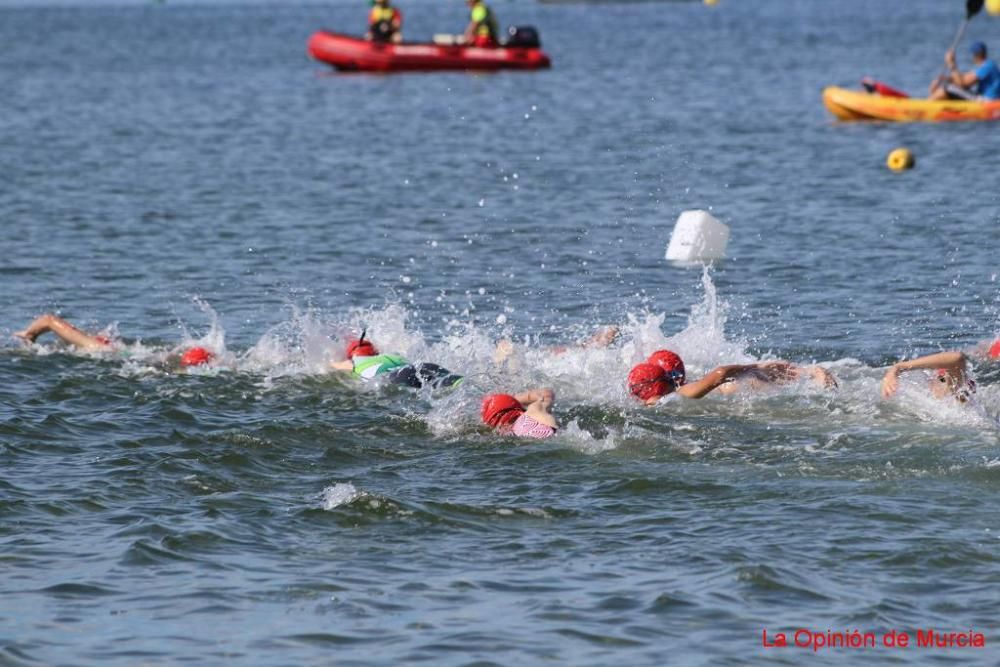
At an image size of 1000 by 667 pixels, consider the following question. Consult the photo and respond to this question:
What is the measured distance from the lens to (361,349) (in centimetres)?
1436

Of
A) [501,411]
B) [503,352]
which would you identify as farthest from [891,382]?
[503,352]

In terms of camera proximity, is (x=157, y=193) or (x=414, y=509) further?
(x=157, y=193)

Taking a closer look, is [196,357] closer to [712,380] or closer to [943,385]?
[712,380]

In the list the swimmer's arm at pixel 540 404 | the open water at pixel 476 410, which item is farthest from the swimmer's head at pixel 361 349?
the swimmer's arm at pixel 540 404

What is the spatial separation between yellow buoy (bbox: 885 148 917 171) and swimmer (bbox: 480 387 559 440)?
14910 mm

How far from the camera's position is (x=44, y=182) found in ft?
88.5

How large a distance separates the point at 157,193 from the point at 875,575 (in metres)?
18.8

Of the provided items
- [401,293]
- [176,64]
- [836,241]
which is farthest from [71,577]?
[176,64]

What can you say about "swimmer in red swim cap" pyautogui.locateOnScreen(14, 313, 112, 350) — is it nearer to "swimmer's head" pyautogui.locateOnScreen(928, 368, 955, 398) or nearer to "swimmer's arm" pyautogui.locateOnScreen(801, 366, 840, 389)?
"swimmer's arm" pyautogui.locateOnScreen(801, 366, 840, 389)

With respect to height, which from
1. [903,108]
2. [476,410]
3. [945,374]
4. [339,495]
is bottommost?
[339,495]

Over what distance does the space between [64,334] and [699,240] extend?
808cm

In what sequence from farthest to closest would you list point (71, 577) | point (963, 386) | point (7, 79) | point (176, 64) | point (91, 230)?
point (176, 64)
point (7, 79)
point (91, 230)
point (963, 386)
point (71, 577)

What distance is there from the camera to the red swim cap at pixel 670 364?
43.1ft

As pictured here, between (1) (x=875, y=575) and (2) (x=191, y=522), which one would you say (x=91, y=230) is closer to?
(2) (x=191, y=522)
